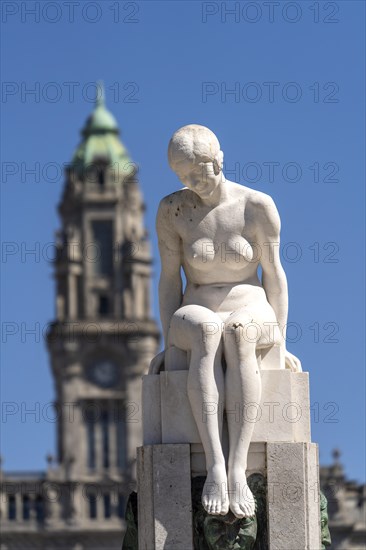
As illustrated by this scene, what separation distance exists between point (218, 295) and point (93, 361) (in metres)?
124

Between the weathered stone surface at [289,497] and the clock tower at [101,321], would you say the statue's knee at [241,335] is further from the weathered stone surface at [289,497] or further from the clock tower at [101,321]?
the clock tower at [101,321]

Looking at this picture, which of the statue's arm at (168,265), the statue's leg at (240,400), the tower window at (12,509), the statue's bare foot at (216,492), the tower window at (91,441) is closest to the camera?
the statue's bare foot at (216,492)

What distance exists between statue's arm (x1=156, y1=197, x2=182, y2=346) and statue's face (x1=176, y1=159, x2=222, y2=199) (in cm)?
45

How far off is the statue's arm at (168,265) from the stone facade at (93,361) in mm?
113499

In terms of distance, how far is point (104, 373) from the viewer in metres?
148

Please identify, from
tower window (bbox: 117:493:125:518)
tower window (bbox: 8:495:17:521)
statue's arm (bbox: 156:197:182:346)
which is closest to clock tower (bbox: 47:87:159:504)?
tower window (bbox: 117:493:125:518)

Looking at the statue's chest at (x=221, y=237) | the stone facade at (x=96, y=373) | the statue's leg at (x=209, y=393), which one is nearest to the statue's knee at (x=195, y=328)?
the statue's leg at (x=209, y=393)

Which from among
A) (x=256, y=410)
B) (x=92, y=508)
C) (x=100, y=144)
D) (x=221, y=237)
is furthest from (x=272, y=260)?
(x=100, y=144)

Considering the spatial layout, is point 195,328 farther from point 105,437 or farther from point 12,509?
point 105,437

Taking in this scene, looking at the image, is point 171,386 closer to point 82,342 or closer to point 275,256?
point 275,256

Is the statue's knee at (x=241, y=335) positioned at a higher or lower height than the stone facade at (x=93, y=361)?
lower

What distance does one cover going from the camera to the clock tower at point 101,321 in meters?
147

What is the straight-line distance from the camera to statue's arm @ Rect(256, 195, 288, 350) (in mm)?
24000

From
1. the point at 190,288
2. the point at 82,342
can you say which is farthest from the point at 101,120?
the point at 190,288
